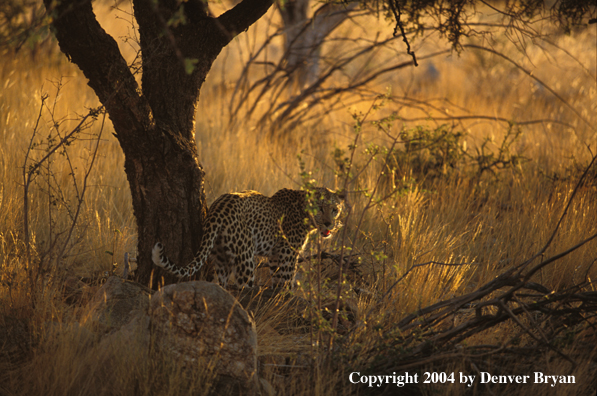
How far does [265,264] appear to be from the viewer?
5.23 meters

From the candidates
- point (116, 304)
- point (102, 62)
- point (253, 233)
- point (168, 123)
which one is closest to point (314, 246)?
point (253, 233)

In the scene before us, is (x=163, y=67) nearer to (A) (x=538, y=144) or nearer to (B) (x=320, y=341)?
(B) (x=320, y=341)

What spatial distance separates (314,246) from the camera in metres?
5.59

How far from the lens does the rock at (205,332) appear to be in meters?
2.94

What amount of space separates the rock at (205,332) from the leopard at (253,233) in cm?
67

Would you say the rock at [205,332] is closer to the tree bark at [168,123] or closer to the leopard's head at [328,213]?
the tree bark at [168,123]

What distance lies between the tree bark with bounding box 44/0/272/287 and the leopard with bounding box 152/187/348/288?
0.19 metres

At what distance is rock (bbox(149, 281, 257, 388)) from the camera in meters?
2.94

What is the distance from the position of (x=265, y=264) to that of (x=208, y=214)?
46.0 inches

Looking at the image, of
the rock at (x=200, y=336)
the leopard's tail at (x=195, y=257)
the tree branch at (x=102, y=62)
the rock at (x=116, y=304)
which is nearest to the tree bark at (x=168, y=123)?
the tree branch at (x=102, y=62)

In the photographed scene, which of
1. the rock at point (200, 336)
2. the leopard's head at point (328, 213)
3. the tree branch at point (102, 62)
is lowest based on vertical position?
the rock at point (200, 336)

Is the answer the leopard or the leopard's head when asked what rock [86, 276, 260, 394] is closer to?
the leopard

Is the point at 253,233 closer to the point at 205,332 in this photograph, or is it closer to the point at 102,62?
the point at 205,332

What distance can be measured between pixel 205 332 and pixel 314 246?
273 centimetres
